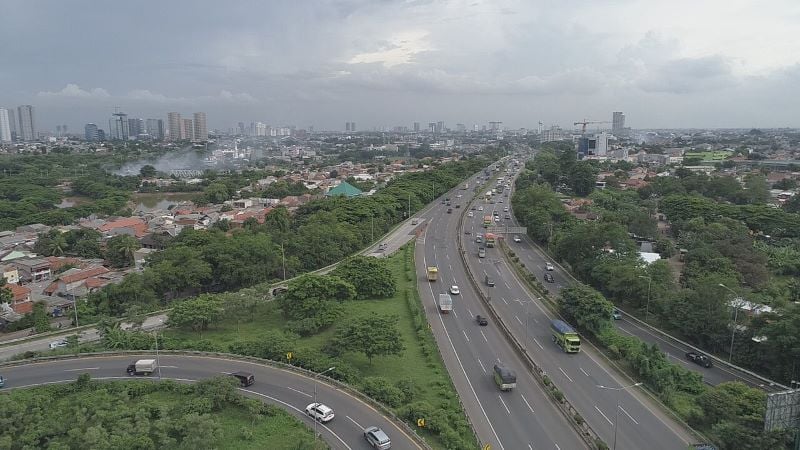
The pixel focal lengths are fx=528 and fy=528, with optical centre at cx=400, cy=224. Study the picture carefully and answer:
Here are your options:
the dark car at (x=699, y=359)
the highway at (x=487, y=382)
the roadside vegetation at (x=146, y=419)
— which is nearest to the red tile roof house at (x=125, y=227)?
the highway at (x=487, y=382)

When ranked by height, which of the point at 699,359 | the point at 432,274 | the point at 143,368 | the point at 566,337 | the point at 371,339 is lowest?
the point at 699,359

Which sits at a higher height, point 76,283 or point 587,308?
point 587,308

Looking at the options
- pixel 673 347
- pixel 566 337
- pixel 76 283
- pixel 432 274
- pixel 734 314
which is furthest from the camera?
pixel 432 274

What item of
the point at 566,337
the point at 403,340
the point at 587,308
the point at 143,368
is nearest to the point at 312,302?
the point at 403,340

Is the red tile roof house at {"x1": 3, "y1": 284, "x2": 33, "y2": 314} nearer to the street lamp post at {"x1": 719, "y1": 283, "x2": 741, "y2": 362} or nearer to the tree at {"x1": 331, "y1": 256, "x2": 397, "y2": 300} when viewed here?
the tree at {"x1": 331, "y1": 256, "x2": 397, "y2": 300}

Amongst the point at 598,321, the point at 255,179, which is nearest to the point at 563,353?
the point at 598,321

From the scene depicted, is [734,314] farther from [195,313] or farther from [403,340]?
[195,313]
